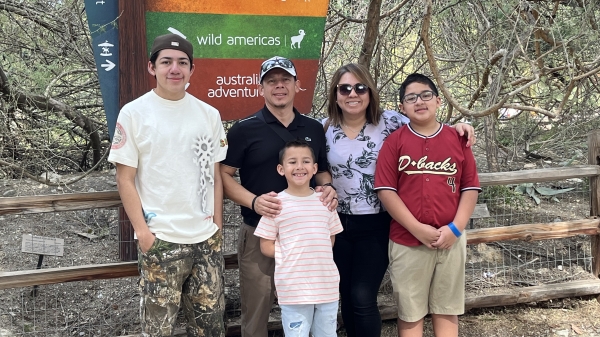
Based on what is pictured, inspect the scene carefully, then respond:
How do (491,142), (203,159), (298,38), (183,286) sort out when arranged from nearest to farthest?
(203,159) → (183,286) → (298,38) → (491,142)

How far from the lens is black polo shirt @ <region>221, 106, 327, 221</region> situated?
9.09ft

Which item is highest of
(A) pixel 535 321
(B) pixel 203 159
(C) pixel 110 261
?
(B) pixel 203 159

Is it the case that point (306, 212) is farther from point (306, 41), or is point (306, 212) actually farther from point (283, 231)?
point (306, 41)

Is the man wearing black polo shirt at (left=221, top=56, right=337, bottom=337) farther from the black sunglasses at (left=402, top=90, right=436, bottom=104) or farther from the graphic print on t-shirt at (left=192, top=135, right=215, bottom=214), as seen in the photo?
the black sunglasses at (left=402, top=90, right=436, bottom=104)

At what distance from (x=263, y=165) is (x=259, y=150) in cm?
8

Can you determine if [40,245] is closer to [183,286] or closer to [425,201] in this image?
[183,286]

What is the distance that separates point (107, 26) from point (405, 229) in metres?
2.04

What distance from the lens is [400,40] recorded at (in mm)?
5020

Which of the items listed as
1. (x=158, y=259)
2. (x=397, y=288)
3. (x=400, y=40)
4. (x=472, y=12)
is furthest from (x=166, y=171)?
(x=472, y=12)

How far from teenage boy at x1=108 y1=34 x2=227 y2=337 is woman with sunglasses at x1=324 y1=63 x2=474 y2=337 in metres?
0.71

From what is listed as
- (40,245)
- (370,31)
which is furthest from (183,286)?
(370,31)

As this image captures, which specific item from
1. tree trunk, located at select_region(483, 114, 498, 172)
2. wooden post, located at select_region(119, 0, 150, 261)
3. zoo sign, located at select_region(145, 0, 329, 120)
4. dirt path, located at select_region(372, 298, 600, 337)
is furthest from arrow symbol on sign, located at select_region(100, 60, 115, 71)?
tree trunk, located at select_region(483, 114, 498, 172)

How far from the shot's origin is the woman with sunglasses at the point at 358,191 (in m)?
2.87

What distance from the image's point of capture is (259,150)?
2.76 m
